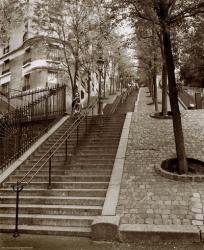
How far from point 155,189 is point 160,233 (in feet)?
7.10

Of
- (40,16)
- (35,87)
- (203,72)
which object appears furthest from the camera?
(203,72)

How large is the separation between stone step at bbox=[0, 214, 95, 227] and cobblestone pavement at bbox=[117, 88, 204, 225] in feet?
2.92

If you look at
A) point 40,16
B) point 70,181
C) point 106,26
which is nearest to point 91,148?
point 70,181

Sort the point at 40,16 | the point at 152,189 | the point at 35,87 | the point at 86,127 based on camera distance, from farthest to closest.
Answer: the point at 35,87 → the point at 40,16 → the point at 86,127 → the point at 152,189

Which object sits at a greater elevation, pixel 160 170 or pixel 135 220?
pixel 160 170

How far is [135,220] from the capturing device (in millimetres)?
7625

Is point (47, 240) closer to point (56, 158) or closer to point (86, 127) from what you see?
point (56, 158)

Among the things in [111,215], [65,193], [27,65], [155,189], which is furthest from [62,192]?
[27,65]

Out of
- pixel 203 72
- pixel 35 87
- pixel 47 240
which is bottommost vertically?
pixel 47 240

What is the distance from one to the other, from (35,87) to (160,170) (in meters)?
18.3

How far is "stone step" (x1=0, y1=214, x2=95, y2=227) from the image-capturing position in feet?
25.9

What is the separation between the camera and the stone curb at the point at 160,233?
688 cm

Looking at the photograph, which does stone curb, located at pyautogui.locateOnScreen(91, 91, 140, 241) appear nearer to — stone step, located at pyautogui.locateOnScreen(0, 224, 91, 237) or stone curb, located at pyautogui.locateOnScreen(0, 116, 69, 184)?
stone step, located at pyautogui.locateOnScreen(0, 224, 91, 237)

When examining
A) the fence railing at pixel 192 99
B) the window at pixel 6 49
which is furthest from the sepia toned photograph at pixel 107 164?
the window at pixel 6 49
